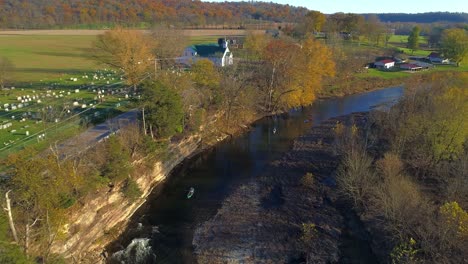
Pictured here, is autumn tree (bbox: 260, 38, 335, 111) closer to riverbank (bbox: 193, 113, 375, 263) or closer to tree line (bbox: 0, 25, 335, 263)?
tree line (bbox: 0, 25, 335, 263)

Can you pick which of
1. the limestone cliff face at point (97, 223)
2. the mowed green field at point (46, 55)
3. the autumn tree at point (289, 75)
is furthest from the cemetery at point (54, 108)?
the autumn tree at point (289, 75)

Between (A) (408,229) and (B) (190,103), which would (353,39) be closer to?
(B) (190,103)

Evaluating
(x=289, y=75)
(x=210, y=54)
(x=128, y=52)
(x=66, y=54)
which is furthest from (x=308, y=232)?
(x=66, y=54)

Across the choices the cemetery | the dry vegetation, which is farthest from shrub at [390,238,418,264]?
the cemetery

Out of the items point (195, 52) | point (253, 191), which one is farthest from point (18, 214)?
point (195, 52)

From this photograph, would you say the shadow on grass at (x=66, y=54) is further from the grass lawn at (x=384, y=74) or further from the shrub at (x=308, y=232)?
the shrub at (x=308, y=232)

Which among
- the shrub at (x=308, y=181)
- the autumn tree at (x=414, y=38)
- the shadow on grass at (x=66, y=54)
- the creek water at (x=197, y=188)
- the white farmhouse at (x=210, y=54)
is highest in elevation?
the autumn tree at (x=414, y=38)
